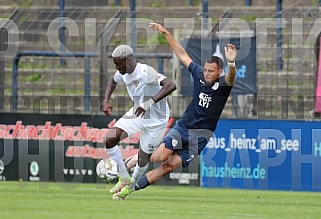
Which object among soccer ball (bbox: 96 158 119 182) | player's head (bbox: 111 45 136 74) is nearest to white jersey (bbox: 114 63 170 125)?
player's head (bbox: 111 45 136 74)

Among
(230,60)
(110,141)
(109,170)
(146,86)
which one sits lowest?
(109,170)

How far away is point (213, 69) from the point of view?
12.8 m

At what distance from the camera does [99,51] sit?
64.0 ft

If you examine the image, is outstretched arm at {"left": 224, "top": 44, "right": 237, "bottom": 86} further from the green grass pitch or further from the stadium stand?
the stadium stand

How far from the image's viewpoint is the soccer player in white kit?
13.4m

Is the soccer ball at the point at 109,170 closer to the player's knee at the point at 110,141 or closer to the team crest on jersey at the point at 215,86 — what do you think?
the player's knee at the point at 110,141

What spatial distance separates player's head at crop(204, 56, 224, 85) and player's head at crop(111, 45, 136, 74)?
129 cm

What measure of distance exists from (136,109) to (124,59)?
82 centimetres

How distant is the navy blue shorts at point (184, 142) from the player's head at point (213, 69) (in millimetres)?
861

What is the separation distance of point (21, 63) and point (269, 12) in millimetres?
6201

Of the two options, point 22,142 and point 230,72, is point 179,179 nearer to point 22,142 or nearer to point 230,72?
point 22,142

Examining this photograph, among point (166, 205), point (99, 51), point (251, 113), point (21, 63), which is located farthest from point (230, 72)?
point (21, 63)

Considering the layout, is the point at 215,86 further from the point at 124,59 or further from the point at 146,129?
the point at 146,129

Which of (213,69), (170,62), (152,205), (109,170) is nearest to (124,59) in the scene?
(213,69)
